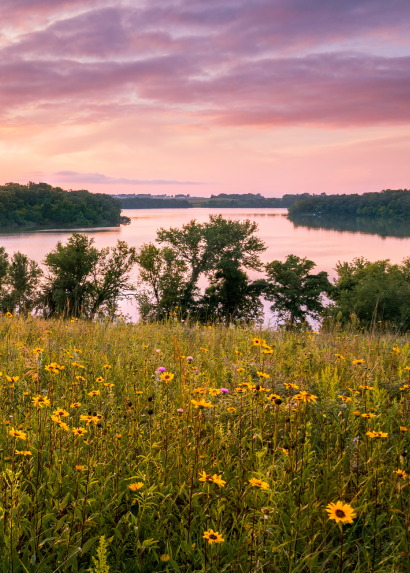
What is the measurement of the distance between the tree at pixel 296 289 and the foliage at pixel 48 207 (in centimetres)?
8121

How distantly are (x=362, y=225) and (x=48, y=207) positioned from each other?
107011mm

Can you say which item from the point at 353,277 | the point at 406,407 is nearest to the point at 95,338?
the point at 406,407

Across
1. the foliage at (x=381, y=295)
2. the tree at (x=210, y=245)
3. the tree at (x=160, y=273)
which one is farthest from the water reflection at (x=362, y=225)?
the tree at (x=160, y=273)

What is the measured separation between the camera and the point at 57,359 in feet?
13.3

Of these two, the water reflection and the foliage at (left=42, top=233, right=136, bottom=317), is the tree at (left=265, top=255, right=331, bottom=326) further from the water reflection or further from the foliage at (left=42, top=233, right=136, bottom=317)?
the water reflection

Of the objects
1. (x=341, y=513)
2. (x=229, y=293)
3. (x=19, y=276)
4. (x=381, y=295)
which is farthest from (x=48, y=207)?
(x=341, y=513)

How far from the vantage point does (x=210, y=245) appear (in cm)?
4038

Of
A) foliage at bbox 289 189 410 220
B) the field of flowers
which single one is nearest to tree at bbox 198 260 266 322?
the field of flowers

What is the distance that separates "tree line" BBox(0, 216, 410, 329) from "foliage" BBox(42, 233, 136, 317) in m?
0.10

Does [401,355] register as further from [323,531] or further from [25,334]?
[25,334]

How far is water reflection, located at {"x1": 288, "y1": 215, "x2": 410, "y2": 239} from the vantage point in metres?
106

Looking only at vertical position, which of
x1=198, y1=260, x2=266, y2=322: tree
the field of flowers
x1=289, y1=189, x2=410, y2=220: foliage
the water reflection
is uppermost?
x1=289, y1=189, x2=410, y2=220: foliage

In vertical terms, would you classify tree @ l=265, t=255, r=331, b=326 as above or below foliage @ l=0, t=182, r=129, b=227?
below

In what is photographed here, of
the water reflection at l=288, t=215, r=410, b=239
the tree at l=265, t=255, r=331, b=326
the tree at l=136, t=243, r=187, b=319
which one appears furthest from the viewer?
the water reflection at l=288, t=215, r=410, b=239
